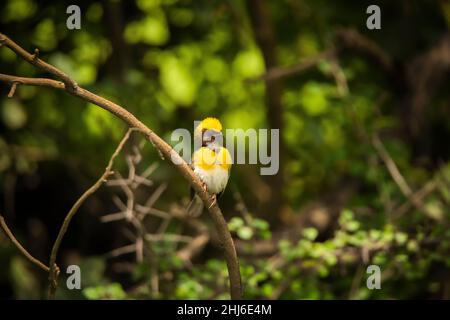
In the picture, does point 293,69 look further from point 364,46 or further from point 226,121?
point 226,121

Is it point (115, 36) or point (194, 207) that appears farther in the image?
point (115, 36)

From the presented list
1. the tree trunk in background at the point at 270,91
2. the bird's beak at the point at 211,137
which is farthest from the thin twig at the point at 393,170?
the bird's beak at the point at 211,137

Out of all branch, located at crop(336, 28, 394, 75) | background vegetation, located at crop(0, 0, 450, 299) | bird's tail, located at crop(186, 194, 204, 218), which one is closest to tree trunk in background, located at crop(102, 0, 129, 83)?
background vegetation, located at crop(0, 0, 450, 299)

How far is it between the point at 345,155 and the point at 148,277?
74.7 inches

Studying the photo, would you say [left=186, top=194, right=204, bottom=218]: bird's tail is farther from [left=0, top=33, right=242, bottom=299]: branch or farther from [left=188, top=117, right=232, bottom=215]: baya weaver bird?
[left=0, top=33, right=242, bottom=299]: branch

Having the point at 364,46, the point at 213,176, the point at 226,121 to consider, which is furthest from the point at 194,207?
the point at 226,121

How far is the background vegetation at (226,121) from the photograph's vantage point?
4.84 m

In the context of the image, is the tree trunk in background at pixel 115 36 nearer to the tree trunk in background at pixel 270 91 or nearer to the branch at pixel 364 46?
the tree trunk in background at pixel 270 91

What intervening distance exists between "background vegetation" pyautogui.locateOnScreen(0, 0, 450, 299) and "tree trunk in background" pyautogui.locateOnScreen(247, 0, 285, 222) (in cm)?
1

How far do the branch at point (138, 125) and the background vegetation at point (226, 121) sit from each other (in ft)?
5.52

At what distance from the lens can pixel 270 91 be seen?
18.3ft

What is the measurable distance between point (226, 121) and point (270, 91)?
0.88 meters
